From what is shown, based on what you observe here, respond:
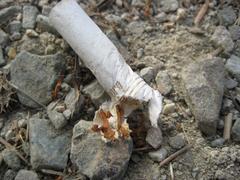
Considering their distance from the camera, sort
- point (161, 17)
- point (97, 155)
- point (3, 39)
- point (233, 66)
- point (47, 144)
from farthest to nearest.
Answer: point (161, 17) → point (3, 39) → point (233, 66) → point (47, 144) → point (97, 155)

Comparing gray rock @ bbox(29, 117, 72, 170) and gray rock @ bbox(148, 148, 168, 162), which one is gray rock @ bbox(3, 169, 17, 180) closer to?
gray rock @ bbox(29, 117, 72, 170)

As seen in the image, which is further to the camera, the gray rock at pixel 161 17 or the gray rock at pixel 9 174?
the gray rock at pixel 161 17

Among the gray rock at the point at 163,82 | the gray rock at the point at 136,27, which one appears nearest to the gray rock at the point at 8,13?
the gray rock at the point at 136,27

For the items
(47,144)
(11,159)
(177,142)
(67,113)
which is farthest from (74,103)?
(177,142)

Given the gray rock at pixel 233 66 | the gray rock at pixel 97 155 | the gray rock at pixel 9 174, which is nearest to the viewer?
the gray rock at pixel 97 155

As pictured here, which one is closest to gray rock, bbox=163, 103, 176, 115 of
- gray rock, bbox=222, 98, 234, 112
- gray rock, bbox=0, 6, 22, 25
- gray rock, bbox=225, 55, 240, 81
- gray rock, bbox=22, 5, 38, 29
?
gray rock, bbox=222, 98, 234, 112

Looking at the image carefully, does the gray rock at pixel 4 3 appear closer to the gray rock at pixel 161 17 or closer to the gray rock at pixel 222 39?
the gray rock at pixel 161 17

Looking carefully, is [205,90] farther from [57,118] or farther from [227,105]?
[57,118]
